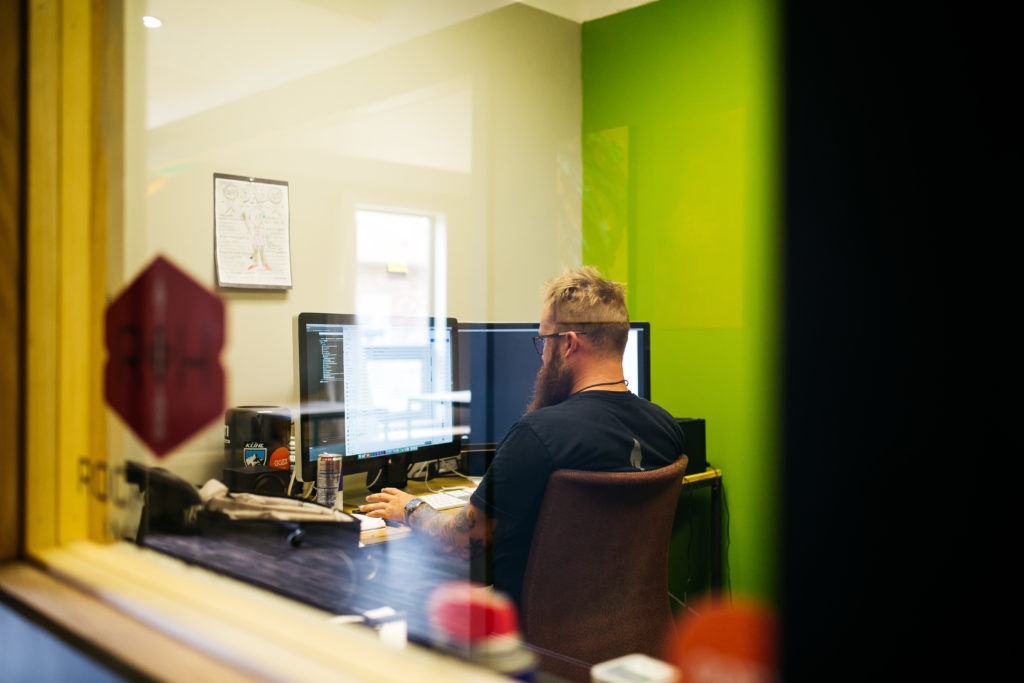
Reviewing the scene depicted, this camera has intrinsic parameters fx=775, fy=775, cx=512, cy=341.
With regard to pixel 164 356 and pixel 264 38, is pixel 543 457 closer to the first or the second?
pixel 164 356

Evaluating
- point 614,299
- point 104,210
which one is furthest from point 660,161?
point 104,210

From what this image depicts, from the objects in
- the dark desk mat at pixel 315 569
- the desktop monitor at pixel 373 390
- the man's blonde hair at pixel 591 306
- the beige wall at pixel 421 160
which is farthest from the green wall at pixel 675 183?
the dark desk mat at pixel 315 569

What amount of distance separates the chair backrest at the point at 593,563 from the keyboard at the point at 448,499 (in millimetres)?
522

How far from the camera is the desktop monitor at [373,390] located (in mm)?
1946

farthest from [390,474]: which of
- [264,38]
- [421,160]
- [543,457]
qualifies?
[264,38]

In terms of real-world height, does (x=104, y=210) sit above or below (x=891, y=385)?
above

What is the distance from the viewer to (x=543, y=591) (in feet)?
4.80

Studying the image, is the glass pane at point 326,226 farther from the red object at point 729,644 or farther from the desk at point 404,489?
the red object at point 729,644

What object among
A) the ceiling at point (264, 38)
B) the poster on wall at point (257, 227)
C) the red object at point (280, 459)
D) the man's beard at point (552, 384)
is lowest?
the red object at point (280, 459)

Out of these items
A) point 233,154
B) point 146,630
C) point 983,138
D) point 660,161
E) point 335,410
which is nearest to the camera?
point 983,138

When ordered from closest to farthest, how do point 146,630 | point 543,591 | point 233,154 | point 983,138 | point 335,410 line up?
point 983,138 → point 146,630 → point 543,591 → point 335,410 → point 233,154

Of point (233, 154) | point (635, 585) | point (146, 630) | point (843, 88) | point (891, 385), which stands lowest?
point (635, 585)

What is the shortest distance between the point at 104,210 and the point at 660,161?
218 cm

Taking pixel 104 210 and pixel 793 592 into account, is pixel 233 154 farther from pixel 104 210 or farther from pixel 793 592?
pixel 793 592
